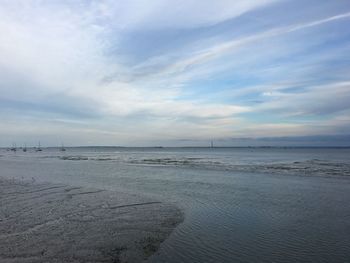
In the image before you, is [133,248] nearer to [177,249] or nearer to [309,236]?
[177,249]

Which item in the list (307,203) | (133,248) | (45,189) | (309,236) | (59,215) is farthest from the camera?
(45,189)

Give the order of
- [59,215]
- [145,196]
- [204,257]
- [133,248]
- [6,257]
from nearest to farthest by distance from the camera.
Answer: [6,257] → [204,257] → [133,248] → [59,215] → [145,196]

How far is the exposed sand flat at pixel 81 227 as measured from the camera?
27.5 ft

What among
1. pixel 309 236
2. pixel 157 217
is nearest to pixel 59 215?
pixel 157 217

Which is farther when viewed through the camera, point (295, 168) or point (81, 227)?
point (295, 168)

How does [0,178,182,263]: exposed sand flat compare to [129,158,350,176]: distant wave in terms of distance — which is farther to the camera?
[129,158,350,176]: distant wave

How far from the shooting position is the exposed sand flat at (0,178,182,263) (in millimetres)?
8367

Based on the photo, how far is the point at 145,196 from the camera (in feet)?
61.5

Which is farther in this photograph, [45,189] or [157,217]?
[45,189]

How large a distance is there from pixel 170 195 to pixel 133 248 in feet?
33.7

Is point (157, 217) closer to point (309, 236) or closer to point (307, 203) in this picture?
point (309, 236)

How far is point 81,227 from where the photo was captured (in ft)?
36.3

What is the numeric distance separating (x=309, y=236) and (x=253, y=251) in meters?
2.75

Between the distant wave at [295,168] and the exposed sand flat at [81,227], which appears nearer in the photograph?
the exposed sand flat at [81,227]
